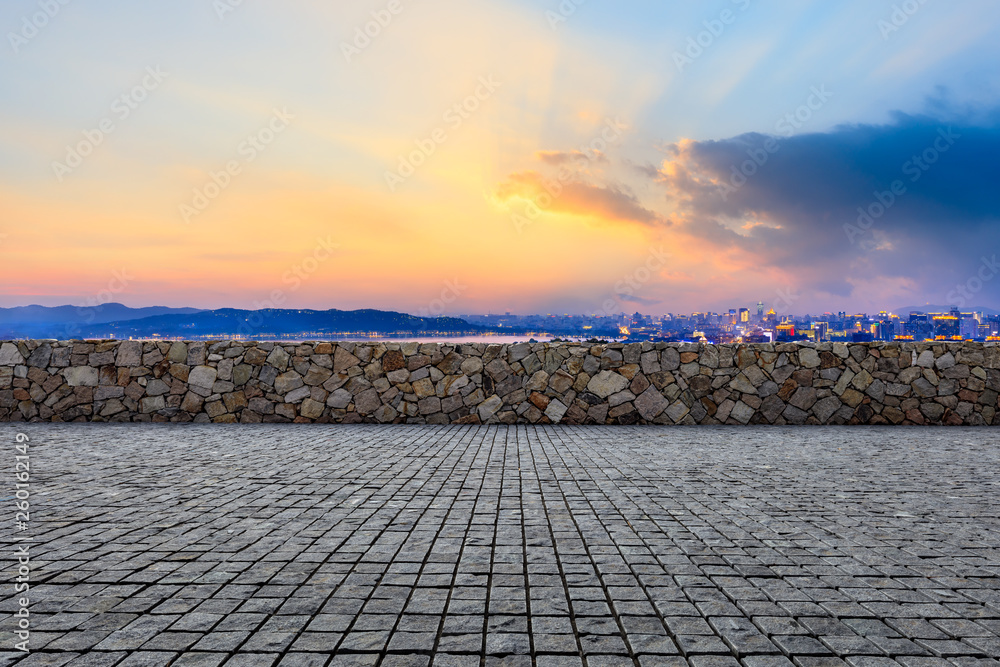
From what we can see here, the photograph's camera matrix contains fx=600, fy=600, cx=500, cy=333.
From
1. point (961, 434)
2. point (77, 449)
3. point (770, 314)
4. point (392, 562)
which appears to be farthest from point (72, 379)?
point (770, 314)

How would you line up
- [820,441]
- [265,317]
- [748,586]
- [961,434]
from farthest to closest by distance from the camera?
[265,317], [961,434], [820,441], [748,586]

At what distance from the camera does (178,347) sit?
9.80 m

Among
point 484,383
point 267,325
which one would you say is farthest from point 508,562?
point 267,325

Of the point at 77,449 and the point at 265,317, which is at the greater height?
the point at 265,317

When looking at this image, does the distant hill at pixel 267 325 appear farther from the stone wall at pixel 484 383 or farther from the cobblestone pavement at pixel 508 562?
the cobblestone pavement at pixel 508 562

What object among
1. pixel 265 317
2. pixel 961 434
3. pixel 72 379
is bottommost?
pixel 961 434

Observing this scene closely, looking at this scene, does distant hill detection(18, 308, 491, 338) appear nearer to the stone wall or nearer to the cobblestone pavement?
the stone wall

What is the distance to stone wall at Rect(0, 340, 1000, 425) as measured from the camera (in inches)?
382

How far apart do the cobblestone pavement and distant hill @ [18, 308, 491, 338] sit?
4734mm

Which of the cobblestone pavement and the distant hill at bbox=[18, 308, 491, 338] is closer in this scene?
the cobblestone pavement

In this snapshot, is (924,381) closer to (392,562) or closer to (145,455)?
(392,562)

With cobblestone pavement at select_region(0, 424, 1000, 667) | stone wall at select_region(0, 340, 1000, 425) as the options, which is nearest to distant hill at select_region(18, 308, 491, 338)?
stone wall at select_region(0, 340, 1000, 425)

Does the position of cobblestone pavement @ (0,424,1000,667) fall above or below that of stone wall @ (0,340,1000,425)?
below

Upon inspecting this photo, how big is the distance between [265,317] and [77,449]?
710 cm
